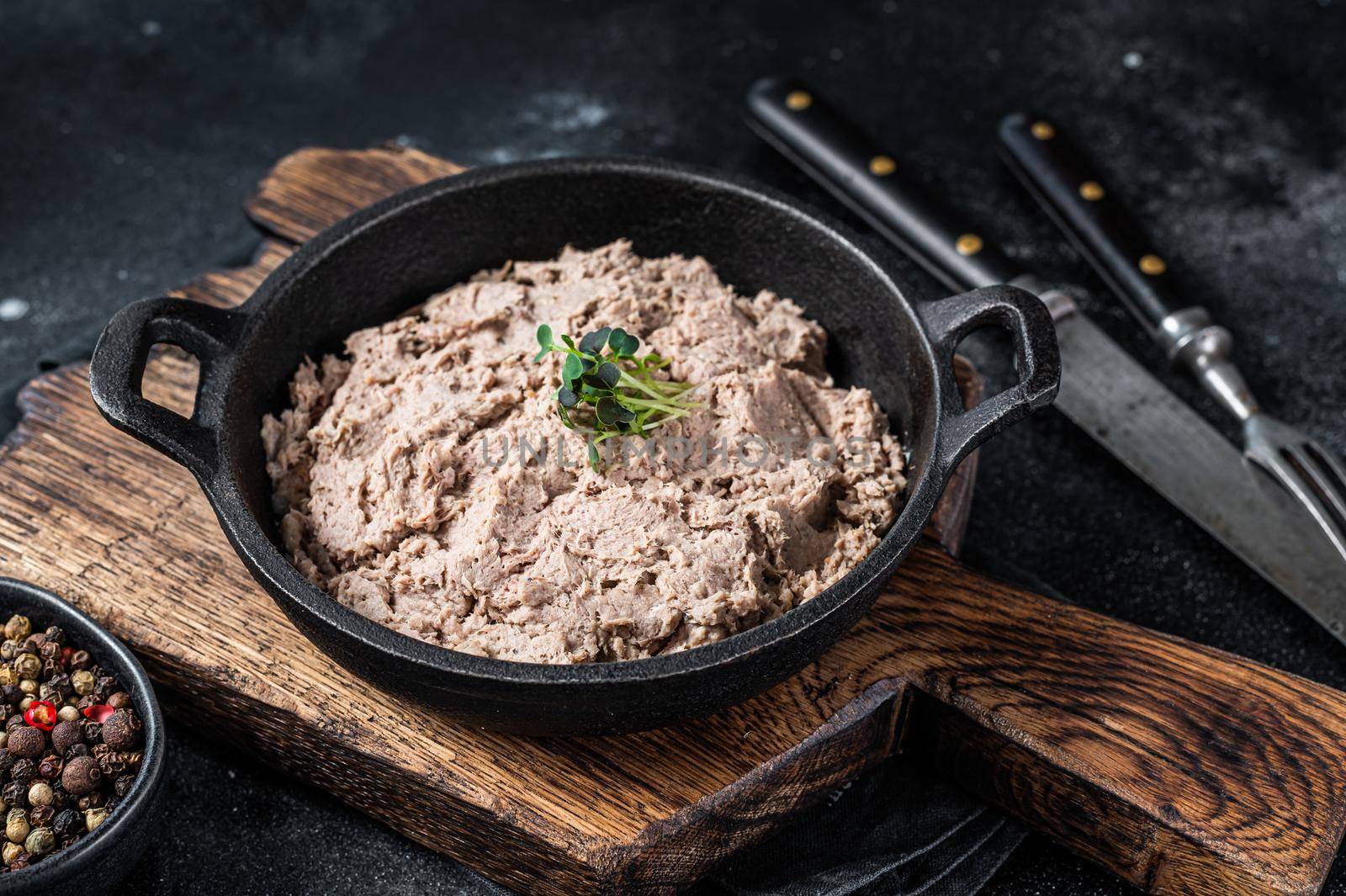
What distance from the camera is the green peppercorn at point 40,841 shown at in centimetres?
244

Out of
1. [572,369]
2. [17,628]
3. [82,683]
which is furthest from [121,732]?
[572,369]

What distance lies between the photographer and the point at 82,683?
267cm

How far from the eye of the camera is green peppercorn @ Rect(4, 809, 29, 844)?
2.46 metres

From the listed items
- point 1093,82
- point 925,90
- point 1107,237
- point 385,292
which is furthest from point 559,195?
point 1093,82

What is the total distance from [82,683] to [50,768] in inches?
7.2

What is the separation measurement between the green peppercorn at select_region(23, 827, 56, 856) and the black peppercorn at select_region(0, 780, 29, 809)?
0.27 feet

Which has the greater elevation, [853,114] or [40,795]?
[853,114]

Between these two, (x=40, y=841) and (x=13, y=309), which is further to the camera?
(x=13, y=309)

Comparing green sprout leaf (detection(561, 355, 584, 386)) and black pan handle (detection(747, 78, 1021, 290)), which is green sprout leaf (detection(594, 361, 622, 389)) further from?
black pan handle (detection(747, 78, 1021, 290))

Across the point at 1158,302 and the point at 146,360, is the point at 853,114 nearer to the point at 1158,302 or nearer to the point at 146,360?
the point at 1158,302

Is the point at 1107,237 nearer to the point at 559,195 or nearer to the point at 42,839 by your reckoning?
the point at 559,195

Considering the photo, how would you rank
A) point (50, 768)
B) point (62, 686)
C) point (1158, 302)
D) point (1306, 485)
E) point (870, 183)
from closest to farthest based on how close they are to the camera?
point (50, 768)
point (62, 686)
point (1306, 485)
point (1158, 302)
point (870, 183)

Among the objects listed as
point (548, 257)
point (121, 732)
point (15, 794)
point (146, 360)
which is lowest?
point (15, 794)

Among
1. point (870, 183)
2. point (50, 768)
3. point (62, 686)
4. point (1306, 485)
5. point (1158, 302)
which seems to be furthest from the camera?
point (870, 183)
